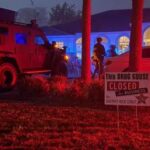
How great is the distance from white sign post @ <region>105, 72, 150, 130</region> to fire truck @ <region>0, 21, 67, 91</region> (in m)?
7.86

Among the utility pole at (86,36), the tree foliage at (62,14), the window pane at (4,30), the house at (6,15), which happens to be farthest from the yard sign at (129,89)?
the tree foliage at (62,14)

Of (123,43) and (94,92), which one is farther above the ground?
(123,43)

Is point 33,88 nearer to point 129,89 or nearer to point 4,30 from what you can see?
point 4,30

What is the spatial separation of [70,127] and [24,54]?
28.2ft

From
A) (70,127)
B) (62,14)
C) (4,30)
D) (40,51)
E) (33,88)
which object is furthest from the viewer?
(62,14)

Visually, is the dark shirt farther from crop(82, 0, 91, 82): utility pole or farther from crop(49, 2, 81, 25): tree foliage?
crop(49, 2, 81, 25): tree foliage

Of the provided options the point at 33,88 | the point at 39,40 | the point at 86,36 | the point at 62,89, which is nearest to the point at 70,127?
the point at 62,89

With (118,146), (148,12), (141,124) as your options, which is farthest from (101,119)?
(148,12)

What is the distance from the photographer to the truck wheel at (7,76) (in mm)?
17484

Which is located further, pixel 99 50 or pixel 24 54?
pixel 99 50

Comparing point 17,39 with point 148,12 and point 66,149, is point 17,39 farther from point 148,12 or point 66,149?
point 148,12

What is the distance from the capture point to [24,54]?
61.5 ft

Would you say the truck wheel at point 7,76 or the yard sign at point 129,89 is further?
the truck wheel at point 7,76

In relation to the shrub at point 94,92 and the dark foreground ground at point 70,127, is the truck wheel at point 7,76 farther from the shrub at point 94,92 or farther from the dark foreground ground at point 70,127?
the shrub at point 94,92
